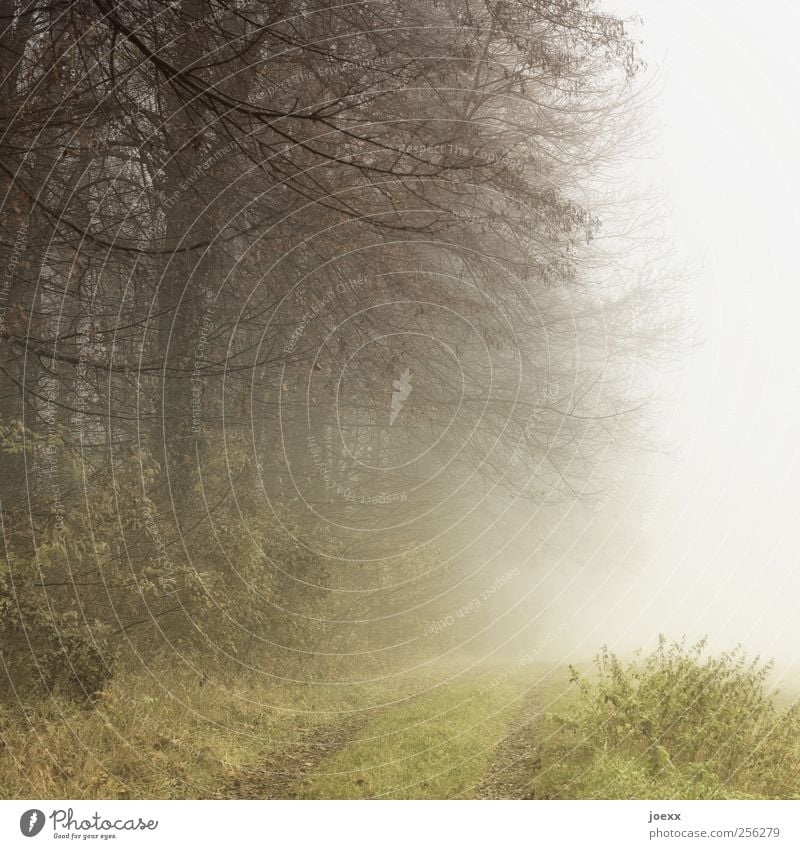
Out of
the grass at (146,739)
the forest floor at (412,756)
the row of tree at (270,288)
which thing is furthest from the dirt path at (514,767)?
the row of tree at (270,288)

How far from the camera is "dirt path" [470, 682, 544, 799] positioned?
8719 mm

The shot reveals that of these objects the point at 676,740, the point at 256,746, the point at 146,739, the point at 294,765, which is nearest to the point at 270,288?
the point at 256,746

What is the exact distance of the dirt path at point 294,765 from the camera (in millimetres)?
8859

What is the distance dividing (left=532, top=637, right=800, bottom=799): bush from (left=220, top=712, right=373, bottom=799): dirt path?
2.50m

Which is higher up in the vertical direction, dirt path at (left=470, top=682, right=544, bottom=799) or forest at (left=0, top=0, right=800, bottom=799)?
forest at (left=0, top=0, right=800, bottom=799)

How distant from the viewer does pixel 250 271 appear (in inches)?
527

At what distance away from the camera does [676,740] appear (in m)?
8.80

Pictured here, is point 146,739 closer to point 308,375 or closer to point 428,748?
point 428,748

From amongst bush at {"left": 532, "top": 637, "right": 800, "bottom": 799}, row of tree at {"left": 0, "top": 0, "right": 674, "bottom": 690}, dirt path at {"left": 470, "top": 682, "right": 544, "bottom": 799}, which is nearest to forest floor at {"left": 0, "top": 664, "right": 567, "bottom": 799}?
dirt path at {"left": 470, "top": 682, "right": 544, "bottom": 799}

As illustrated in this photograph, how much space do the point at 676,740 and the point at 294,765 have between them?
4.16 m

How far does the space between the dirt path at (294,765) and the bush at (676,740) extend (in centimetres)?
250

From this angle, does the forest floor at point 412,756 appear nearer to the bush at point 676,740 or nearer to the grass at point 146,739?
the grass at point 146,739

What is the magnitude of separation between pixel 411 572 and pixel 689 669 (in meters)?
9.94

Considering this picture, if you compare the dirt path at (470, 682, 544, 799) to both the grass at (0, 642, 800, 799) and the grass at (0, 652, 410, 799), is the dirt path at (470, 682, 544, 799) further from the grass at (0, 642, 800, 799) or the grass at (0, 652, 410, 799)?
the grass at (0, 652, 410, 799)
